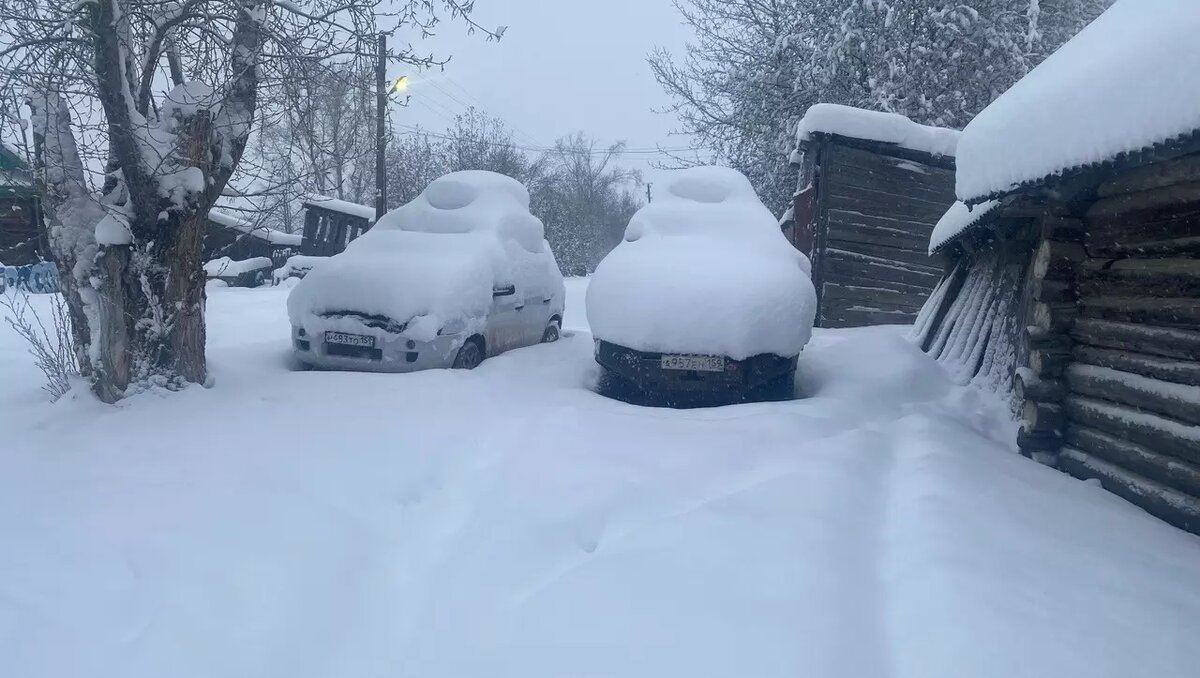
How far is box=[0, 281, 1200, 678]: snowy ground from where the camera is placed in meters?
2.63

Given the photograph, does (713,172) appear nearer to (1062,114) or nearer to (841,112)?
(841,112)

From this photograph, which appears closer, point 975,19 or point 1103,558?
point 1103,558

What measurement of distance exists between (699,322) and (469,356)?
2.21 metres

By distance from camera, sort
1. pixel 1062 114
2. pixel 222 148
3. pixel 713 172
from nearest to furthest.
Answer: pixel 1062 114, pixel 222 148, pixel 713 172

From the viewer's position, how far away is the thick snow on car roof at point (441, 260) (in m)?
6.19

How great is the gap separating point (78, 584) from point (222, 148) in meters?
3.38

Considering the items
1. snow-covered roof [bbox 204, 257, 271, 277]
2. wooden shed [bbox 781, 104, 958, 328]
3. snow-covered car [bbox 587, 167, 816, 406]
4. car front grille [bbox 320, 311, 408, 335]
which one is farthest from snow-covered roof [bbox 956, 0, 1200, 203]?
snow-covered roof [bbox 204, 257, 271, 277]

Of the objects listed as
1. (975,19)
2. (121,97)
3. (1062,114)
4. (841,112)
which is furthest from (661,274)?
(975,19)

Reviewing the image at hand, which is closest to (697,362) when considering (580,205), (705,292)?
(705,292)

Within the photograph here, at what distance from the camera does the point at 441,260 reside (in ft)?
21.9

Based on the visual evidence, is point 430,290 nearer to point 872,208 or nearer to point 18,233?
point 872,208

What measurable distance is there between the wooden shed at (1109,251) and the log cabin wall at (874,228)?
420 cm

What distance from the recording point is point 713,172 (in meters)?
7.74

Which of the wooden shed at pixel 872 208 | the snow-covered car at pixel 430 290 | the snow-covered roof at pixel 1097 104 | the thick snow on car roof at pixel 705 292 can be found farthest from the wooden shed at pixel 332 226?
the snow-covered roof at pixel 1097 104
